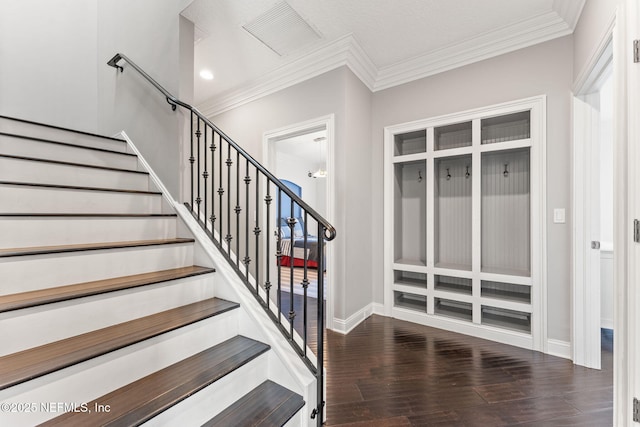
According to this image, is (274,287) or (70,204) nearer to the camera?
(70,204)

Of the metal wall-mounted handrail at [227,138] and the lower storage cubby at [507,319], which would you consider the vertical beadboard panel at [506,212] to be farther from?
the metal wall-mounted handrail at [227,138]

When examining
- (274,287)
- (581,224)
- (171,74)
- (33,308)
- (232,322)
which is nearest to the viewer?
(33,308)

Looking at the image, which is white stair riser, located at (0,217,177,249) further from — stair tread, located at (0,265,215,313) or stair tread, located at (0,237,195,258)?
stair tread, located at (0,265,215,313)

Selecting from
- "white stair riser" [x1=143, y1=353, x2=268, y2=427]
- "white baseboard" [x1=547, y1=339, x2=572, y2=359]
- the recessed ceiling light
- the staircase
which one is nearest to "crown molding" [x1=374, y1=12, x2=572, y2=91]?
the recessed ceiling light

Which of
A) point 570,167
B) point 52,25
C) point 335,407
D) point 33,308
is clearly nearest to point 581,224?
point 570,167

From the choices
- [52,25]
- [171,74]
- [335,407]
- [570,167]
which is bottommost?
[335,407]

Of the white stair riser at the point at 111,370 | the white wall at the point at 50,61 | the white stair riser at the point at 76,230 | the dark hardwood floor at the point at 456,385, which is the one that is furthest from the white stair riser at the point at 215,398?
the white wall at the point at 50,61

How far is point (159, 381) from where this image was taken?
1117 mm

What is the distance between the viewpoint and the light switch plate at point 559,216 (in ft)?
7.10

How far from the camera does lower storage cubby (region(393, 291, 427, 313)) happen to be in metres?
2.95

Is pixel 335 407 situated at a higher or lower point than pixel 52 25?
lower

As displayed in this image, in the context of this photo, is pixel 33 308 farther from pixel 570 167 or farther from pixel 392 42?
pixel 570 167

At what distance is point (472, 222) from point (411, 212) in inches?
30.4

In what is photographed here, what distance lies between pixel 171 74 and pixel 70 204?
1326 millimetres
